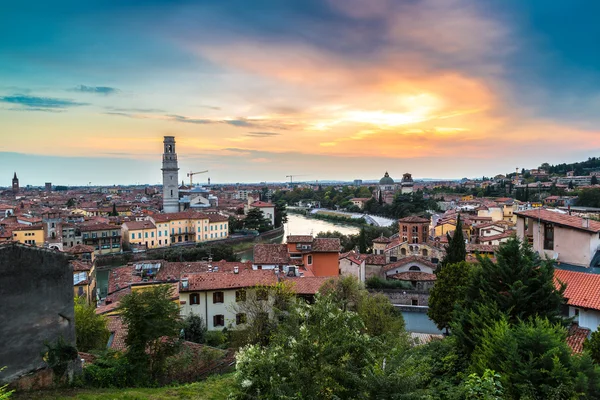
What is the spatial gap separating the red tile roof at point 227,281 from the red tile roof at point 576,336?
8896mm

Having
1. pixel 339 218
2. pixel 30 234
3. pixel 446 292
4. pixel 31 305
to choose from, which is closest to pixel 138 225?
pixel 30 234

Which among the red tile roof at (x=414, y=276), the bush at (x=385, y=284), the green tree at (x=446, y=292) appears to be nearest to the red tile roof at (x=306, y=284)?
the green tree at (x=446, y=292)

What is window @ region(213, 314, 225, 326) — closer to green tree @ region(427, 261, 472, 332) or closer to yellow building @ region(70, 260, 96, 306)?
green tree @ region(427, 261, 472, 332)

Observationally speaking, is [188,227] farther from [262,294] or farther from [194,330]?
[262,294]

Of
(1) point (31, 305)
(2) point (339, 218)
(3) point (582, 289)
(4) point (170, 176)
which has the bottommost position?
(2) point (339, 218)

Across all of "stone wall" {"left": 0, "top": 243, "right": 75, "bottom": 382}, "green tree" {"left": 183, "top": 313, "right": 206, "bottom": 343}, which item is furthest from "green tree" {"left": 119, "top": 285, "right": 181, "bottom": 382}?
"green tree" {"left": 183, "top": 313, "right": 206, "bottom": 343}

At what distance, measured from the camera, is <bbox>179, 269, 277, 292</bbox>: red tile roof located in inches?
574

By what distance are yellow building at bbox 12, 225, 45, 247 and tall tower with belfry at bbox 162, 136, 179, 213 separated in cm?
2394

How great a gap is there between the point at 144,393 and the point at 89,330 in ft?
16.7

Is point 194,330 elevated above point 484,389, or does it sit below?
below

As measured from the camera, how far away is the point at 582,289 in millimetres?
9234

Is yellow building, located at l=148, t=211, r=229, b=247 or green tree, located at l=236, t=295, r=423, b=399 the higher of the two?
green tree, located at l=236, t=295, r=423, b=399

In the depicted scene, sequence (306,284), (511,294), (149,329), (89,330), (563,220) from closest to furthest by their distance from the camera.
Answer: (511,294) < (149,329) < (89,330) < (563,220) < (306,284)

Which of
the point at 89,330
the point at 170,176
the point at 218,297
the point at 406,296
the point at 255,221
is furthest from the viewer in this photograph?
the point at 170,176
